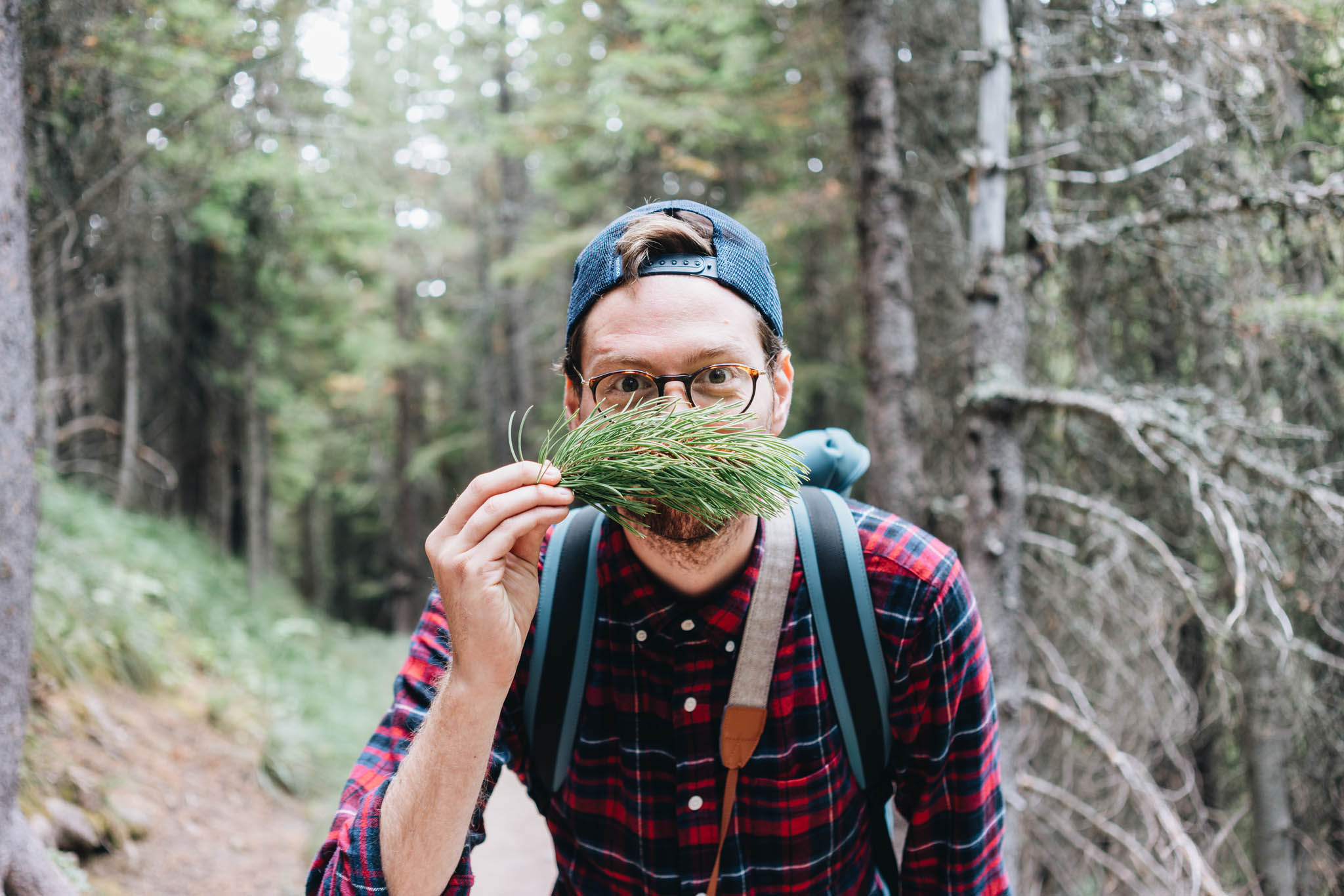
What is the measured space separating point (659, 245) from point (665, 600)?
0.85m

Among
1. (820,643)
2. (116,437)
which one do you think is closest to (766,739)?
(820,643)

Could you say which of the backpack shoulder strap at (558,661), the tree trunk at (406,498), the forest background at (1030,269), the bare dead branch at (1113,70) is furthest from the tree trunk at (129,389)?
the backpack shoulder strap at (558,661)

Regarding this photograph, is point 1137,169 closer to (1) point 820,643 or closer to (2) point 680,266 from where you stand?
(2) point 680,266

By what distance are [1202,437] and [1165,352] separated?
2.47 meters

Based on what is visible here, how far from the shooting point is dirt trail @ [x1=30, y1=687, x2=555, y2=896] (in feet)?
14.7

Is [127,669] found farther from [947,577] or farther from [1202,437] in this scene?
[1202,437]

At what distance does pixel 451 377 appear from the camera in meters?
19.0

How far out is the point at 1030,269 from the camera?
179 inches

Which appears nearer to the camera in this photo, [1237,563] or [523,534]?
[523,534]

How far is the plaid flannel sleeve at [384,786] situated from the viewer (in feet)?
4.91

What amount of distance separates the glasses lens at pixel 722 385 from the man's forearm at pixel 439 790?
2.58ft

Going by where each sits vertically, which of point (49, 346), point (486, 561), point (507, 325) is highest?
point (507, 325)

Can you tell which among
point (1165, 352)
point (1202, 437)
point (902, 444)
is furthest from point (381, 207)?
point (1202, 437)

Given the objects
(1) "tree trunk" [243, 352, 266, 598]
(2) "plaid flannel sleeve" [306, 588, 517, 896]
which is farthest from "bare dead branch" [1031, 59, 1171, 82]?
(1) "tree trunk" [243, 352, 266, 598]
